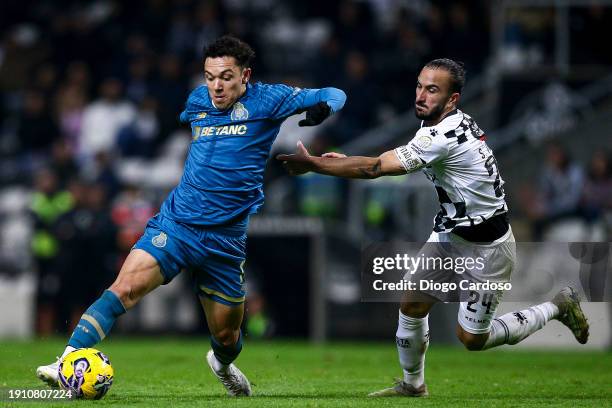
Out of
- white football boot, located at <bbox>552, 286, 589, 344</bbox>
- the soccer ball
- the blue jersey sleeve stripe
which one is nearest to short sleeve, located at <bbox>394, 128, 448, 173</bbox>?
the blue jersey sleeve stripe

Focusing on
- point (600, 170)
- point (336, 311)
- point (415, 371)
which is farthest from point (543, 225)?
point (415, 371)

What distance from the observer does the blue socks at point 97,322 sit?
7770mm

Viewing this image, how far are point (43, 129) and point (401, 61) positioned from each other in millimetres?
6072

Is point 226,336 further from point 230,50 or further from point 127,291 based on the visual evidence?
point 230,50

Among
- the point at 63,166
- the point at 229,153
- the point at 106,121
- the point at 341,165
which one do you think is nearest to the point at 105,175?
the point at 63,166

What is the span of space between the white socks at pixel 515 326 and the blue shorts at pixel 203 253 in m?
1.82

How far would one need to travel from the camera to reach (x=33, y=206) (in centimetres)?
1742

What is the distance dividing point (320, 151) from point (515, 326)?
8591 millimetres

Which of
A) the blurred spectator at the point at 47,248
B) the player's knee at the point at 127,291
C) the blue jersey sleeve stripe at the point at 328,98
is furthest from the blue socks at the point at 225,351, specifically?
the blurred spectator at the point at 47,248

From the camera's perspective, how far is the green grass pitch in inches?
323

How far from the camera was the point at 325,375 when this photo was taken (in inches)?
424

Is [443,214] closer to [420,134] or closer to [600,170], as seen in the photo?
[420,134]

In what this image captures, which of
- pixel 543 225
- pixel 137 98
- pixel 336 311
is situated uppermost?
pixel 137 98

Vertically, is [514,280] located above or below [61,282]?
above
